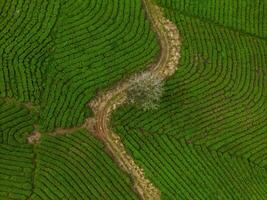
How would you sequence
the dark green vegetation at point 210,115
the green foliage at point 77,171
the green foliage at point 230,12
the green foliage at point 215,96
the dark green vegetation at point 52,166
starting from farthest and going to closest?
the green foliage at point 230,12 → the green foliage at point 215,96 → the dark green vegetation at point 210,115 → the green foliage at point 77,171 → the dark green vegetation at point 52,166

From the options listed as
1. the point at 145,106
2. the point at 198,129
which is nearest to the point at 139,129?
the point at 145,106

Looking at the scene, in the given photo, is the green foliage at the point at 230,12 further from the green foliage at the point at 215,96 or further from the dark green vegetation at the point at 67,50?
the dark green vegetation at the point at 67,50

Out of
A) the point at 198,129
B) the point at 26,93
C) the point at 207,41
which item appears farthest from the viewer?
the point at 207,41

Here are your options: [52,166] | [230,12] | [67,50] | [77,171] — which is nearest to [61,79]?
[67,50]

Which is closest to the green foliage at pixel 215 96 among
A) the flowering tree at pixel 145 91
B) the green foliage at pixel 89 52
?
the flowering tree at pixel 145 91

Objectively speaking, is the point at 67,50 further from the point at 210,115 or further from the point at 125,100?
the point at 210,115

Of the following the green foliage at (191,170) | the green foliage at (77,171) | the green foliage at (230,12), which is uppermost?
the green foliage at (230,12)

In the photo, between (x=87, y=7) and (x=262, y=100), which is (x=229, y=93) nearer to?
(x=262, y=100)
